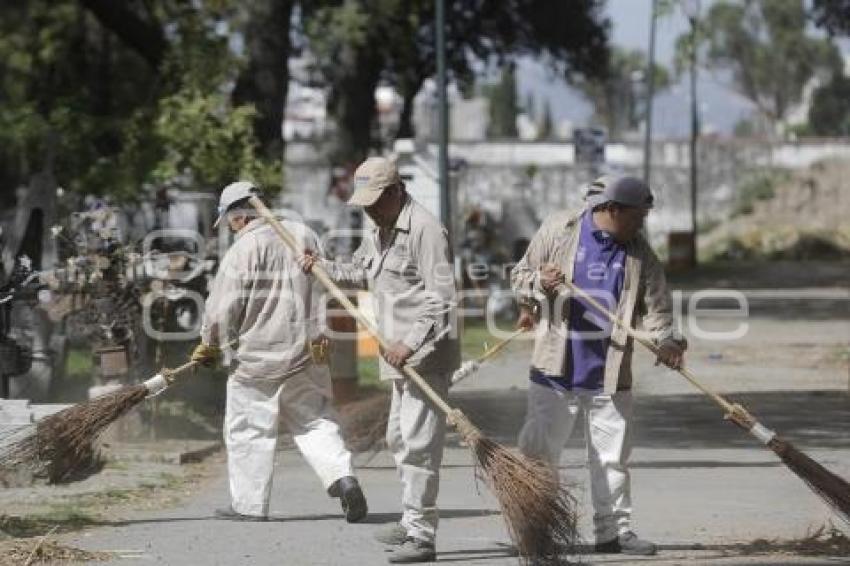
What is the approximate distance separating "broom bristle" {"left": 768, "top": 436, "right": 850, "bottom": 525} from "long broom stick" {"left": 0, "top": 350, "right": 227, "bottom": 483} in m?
3.23

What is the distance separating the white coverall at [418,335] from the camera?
30.3 ft

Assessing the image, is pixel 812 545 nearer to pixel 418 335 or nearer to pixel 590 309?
pixel 590 309

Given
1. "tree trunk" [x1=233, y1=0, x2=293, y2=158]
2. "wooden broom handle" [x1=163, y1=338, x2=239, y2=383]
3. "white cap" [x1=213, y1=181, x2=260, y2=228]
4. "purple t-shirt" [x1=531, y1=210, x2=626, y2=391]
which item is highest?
"tree trunk" [x1=233, y1=0, x2=293, y2=158]

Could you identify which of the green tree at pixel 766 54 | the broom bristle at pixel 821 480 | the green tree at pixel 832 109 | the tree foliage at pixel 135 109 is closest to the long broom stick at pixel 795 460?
the broom bristle at pixel 821 480

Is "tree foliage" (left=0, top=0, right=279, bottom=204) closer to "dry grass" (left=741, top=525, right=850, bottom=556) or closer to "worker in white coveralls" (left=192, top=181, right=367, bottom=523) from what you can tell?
"worker in white coveralls" (left=192, top=181, right=367, bottom=523)

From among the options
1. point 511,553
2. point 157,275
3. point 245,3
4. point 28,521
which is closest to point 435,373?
point 511,553

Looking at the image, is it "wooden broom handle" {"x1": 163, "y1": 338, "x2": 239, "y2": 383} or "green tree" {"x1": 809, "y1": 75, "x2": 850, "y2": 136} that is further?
"green tree" {"x1": 809, "y1": 75, "x2": 850, "y2": 136}

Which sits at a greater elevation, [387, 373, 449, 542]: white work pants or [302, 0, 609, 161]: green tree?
[302, 0, 609, 161]: green tree

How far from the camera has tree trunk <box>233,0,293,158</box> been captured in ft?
70.2

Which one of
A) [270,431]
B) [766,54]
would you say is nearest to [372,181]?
[270,431]

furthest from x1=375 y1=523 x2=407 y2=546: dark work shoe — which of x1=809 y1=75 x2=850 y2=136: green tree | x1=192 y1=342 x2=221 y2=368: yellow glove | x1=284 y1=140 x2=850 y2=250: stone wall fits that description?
x1=809 y1=75 x2=850 y2=136: green tree

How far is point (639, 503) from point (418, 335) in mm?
2606

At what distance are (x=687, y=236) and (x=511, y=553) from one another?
132 feet

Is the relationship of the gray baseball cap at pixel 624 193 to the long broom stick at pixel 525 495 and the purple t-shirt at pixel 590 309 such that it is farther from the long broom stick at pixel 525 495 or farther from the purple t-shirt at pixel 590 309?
the long broom stick at pixel 525 495
